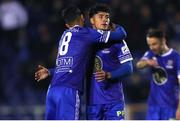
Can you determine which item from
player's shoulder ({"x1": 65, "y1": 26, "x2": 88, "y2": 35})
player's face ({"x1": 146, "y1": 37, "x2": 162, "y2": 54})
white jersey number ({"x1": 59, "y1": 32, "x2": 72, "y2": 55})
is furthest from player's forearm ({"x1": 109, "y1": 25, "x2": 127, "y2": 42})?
player's face ({"x1": 146, "y1": 37, "x2": 162, "y2": 54})

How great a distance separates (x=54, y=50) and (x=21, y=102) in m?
1.31

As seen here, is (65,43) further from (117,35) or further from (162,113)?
(162,113)

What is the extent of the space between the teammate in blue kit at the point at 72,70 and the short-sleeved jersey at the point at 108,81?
0.17m

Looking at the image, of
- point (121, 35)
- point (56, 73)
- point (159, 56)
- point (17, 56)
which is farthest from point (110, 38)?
point (17, 56)

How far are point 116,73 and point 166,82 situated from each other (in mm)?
1608

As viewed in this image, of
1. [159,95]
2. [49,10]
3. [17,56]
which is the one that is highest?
[49,10]

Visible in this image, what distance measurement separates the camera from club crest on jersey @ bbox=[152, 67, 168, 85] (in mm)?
10062

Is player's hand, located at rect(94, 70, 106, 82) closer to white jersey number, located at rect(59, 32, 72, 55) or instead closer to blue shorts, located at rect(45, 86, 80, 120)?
blue shorts, located at rect(45, 86, 80, 120)

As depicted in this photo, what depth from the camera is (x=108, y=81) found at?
8789 mm

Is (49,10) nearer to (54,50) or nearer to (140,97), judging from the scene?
(54,50)

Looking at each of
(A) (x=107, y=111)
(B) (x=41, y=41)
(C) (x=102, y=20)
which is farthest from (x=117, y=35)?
(B) (x=41, y=41)

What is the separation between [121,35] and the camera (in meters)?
8.66

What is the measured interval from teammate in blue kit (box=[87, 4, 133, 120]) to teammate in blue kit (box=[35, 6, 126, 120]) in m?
0.18

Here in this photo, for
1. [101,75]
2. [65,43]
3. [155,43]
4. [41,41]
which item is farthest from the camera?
[41,41]
